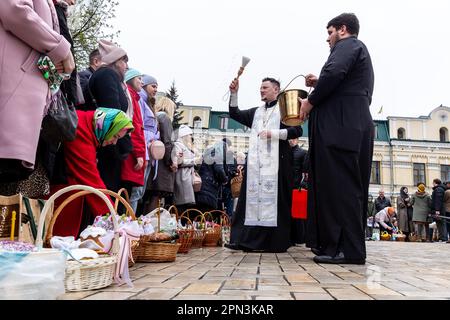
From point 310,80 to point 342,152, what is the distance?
989 millimetres

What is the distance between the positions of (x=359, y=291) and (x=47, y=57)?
7.63ft

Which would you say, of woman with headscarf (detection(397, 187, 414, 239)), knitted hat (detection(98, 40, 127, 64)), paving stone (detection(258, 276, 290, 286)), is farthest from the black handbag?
woman with headscarf (detection(397, 187, 414, 239))

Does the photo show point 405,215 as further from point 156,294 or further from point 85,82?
point 156,294

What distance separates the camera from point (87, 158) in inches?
141

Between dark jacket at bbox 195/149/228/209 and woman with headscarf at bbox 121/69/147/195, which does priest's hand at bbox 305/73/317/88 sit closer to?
woman with headscarf at bbox 121/69/147/195

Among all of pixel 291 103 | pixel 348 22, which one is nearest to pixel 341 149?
pixel 291 103

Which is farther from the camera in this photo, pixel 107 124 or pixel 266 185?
pixel 266 185

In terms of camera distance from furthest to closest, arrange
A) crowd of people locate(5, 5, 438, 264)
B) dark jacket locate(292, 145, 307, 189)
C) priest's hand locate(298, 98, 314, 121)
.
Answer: dark jacket locate(292, 145, 307, 189) < priest's hand locate(298, 98, 314, 121) < crowd of people locate(5, 5, 438, 264)

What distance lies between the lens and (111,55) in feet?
15.1

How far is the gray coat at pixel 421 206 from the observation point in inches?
591

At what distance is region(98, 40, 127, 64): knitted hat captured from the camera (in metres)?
4.58

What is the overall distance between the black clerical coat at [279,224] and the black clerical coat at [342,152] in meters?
1.31
